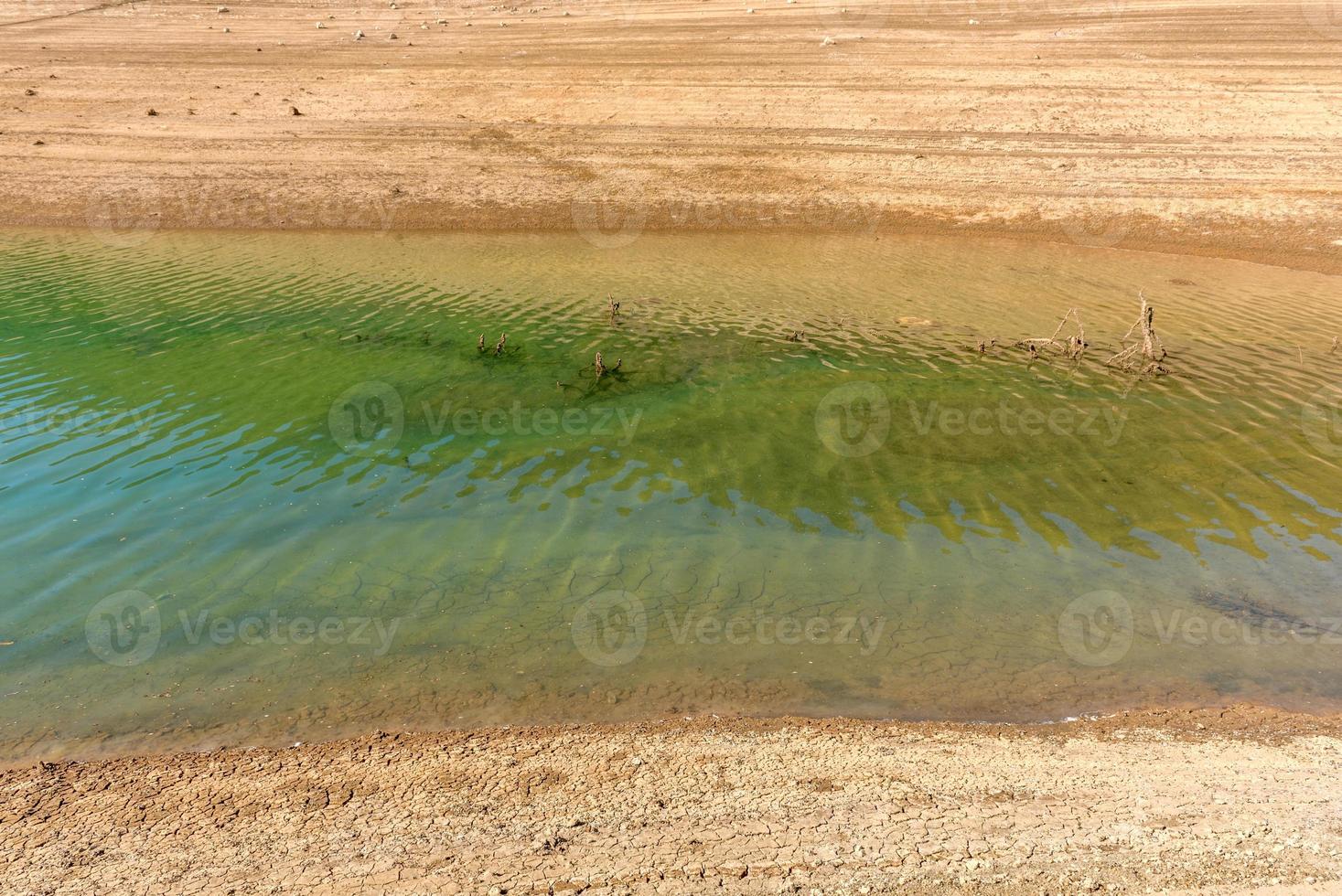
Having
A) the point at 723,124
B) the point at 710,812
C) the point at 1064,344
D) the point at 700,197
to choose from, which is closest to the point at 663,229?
the point at 700,197

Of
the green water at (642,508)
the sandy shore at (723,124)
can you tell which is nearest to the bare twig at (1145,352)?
the green water at (642,508)

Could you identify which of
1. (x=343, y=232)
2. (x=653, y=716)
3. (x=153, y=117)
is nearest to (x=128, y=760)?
(x=653, y=716)

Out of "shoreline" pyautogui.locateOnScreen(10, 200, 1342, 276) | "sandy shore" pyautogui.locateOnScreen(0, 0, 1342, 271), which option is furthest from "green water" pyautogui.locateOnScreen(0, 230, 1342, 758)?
"sandy shore" pyautogui.locateOnScreen(0, 0, 1342, 271)

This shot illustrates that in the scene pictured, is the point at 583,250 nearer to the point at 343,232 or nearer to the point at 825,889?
the point at 343,232

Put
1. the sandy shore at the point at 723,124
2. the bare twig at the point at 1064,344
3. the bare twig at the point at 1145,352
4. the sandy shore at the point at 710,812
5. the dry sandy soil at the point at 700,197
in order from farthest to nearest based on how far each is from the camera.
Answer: the sandy shore at the point at 723,124, the bare twig at the point at 1064,344, the bare twig at the point at 1145,352, the dry sandy soil at the point at 700,197, the sandy shore at the point at 710,812

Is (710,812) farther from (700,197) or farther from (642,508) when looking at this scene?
(700,197)

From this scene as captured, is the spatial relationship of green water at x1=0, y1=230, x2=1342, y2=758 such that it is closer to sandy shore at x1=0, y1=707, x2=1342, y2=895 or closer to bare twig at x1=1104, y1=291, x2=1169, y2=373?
bare twig at x1=1104, y1=291, x2=1169, y2=373

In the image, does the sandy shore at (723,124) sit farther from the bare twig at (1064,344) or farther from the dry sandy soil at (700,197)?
the bare twig at (1064,344)
